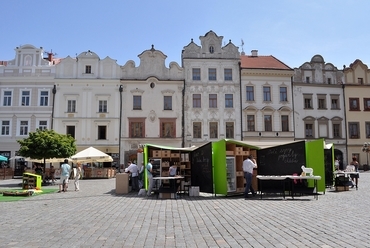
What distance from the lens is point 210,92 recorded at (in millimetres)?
37344

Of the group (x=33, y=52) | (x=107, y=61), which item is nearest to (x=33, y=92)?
(x=33, y=52)

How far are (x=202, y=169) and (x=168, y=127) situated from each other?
2029 cm

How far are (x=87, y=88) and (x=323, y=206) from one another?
29.8 metres

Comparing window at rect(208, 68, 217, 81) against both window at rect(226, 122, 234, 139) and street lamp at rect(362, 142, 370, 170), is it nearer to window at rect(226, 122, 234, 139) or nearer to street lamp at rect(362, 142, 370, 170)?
window at rect(226, 122, 234, 139)

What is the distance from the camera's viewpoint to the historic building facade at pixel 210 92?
1447 inches

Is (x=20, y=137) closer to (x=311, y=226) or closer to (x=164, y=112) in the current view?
(x=164, y=112)

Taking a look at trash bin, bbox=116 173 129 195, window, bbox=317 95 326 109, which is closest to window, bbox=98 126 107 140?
trash bin, bbox=116 173 129 195

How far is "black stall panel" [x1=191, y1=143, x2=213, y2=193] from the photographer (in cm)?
1570

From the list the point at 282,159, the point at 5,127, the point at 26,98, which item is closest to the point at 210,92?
the point at 26,98

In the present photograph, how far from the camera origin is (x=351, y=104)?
130 feet

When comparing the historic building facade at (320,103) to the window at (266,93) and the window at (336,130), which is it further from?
the window at (266,93)

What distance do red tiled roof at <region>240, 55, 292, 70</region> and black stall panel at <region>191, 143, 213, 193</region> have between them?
22.6 meters

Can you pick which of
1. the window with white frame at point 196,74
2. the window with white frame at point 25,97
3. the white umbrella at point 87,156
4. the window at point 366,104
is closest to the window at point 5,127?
the window with white frame at point 25,97

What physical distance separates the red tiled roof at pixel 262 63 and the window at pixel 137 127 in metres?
12.5
